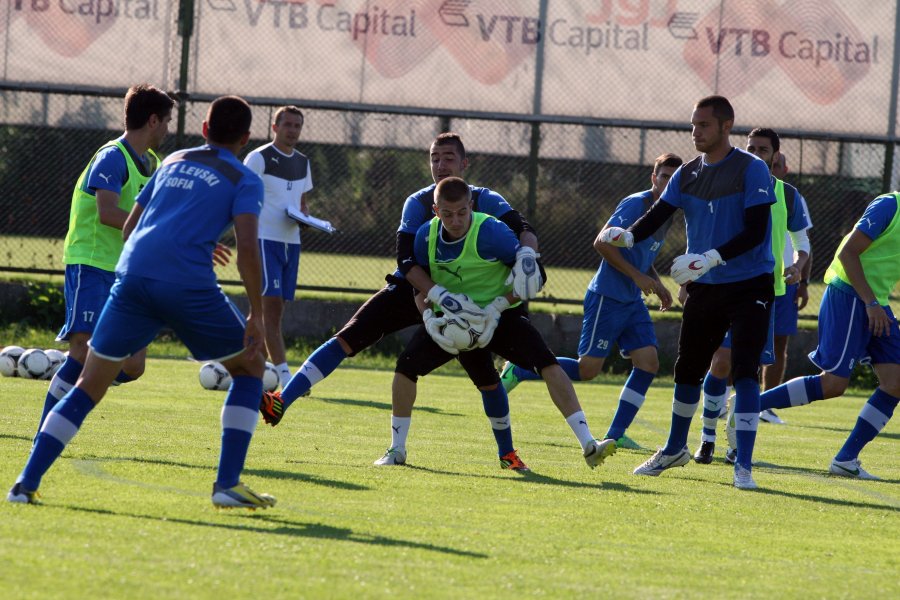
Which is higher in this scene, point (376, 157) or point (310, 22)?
point (310, 22)

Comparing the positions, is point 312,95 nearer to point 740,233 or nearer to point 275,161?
point 275,161

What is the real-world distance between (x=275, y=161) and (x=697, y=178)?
201 inches

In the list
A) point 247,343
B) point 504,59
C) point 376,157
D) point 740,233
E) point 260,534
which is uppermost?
point 504,59

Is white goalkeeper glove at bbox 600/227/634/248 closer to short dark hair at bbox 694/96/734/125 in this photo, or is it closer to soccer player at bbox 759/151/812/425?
short dark hair at bbox 694/96/734/125

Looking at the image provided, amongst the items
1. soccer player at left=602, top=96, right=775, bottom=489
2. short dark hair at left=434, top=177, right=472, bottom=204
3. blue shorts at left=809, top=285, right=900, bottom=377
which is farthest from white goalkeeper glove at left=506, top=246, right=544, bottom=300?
blue shorts at left=809, top=285, right=900, bottom=377

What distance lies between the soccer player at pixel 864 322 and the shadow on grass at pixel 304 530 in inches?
164

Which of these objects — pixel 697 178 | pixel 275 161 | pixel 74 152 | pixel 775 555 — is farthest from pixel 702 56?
pixel 775 555

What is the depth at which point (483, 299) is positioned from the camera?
316 inches

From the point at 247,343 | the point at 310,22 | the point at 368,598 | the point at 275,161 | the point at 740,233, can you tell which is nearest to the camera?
the point at 368,598

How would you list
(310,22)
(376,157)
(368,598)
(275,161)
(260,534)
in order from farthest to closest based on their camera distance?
1. (376,157)
2. (310,22)
3. (275,161)
4. (260,534)
5. (368,598)

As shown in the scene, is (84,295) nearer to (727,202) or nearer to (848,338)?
(727,202)

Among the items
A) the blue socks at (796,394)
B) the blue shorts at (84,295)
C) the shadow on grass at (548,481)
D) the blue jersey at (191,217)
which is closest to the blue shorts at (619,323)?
the blue socks at (796,394)

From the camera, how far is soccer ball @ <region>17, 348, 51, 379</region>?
37.6ft

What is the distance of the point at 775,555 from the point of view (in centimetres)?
573
